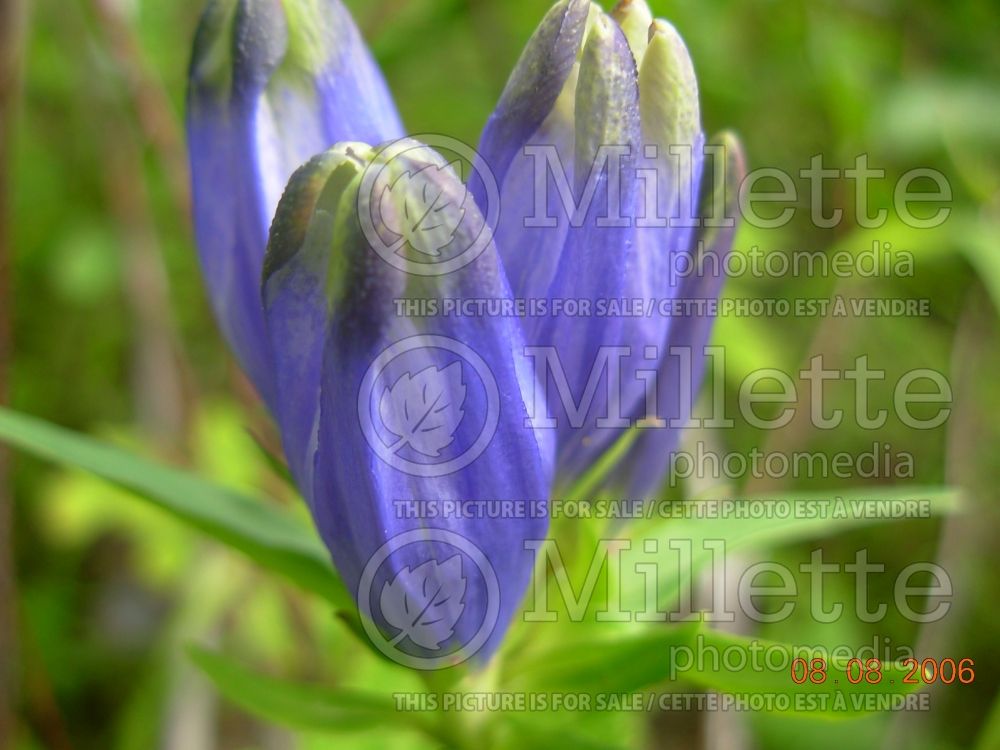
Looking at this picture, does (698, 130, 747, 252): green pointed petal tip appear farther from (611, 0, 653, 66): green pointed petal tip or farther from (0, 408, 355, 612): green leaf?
(0, 408, 355, 612): green leaf

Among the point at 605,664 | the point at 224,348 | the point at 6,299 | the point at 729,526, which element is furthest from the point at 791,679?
the point at 224,348

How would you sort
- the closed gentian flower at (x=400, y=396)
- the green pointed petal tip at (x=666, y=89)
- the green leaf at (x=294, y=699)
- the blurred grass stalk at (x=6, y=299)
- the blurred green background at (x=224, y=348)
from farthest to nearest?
1. the blurred green background at (x=224, y=348)
2. the blurred grass stalk at (x=6, y=299)
3. the green leaf at (x=294, y=699)
4. the green pointed petal tip at (x=666, y=89)
5. the closed gentian flower at (x=400, y=396)

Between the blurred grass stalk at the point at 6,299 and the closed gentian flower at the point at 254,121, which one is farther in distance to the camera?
the blurred grass stalk at the point at 6,299

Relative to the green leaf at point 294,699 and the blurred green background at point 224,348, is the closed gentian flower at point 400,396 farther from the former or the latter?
the blurred green background at point 224,348

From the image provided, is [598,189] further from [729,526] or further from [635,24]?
→ [729,526]

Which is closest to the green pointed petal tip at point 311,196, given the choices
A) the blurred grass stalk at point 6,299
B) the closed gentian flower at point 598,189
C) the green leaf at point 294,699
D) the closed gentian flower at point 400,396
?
the closed gentian flower at point 400,396

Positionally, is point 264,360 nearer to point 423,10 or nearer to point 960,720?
point 423,10

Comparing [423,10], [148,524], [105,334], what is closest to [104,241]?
[105,334]
